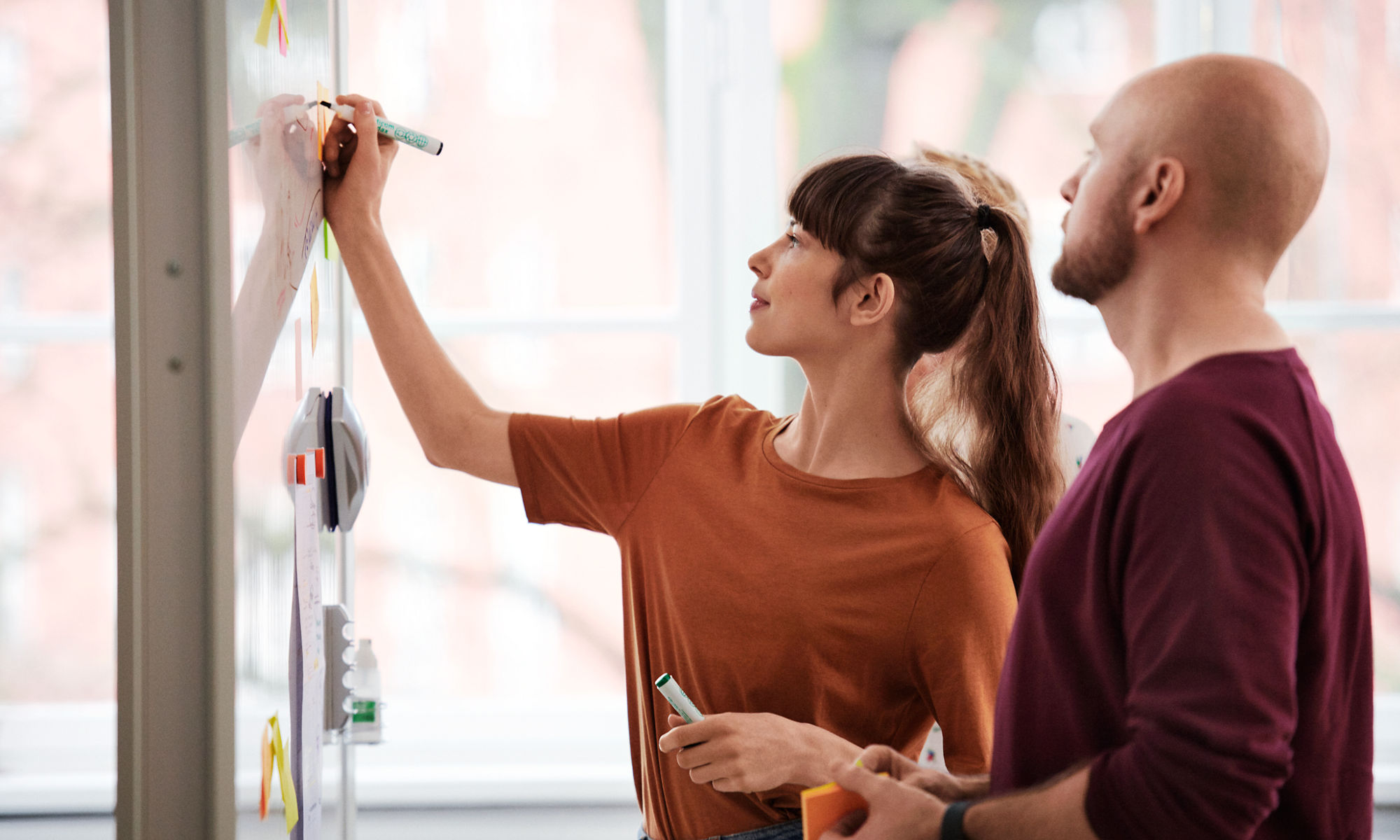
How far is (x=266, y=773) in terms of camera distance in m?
0.76

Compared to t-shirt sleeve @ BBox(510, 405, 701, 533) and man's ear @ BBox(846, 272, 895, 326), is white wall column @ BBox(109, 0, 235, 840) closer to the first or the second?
t-shirt sleeve @ BBox(510, 405, 701, 533)

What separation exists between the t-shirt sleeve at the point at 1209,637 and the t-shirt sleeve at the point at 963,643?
1.16 ft

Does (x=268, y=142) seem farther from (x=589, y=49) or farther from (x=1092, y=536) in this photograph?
(x=589, y=49)

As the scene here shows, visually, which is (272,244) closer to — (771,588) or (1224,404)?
(771,588)

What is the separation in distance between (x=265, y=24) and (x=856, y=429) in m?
0.73

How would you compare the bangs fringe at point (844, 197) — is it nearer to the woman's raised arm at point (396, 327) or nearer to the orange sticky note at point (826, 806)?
the woman's raised arm at point (396, 327)

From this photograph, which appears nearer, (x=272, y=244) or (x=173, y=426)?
(x=173, y=426)

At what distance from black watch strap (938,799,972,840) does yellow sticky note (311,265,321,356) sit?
2.37 ft

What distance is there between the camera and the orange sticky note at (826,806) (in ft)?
2.61

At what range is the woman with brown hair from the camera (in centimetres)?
106

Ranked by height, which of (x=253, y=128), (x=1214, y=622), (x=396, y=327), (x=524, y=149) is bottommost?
→ (x=1214, y=622)

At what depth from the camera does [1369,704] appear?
73 cm

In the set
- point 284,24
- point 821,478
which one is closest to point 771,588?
point 821,478

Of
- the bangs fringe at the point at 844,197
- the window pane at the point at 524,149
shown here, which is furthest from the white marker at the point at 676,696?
the window pane at the point at 524,149
